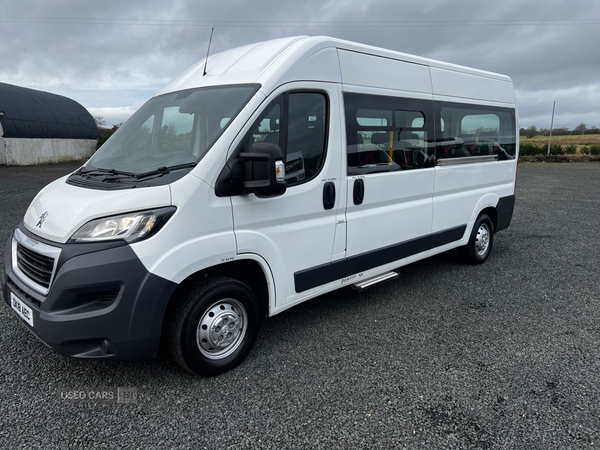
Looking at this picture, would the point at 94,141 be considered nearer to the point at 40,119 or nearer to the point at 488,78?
the point at 40,119

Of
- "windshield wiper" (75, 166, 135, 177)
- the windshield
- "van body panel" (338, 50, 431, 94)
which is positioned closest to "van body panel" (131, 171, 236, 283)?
the windshield

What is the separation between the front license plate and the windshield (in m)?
1.13

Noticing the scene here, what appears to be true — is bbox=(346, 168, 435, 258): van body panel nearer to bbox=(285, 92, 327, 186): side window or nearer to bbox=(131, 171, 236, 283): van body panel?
bbox=(285, 92, 327, 186): side window

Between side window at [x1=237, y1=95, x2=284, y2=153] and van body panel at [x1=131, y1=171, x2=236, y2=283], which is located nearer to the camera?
van body panel at [x1=131, y1=171, x2=236, y2=283]

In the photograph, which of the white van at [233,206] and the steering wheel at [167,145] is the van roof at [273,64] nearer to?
the white van at [233,206]

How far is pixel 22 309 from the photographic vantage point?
2867 mm

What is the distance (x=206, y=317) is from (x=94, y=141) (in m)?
31.8

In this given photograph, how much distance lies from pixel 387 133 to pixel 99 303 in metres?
2.97

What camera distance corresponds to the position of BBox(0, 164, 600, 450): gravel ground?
2.55m

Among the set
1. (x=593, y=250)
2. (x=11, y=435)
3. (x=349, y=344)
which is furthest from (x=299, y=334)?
(x=593, y=250)

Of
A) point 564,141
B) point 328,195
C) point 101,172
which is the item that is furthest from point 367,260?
point 564,141

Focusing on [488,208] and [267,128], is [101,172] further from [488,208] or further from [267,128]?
[488,208]

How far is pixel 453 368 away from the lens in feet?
10.8

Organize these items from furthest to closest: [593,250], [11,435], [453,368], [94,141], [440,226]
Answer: [94,141]
[593,250]
[440,226]
[453,368]
[11,435]
